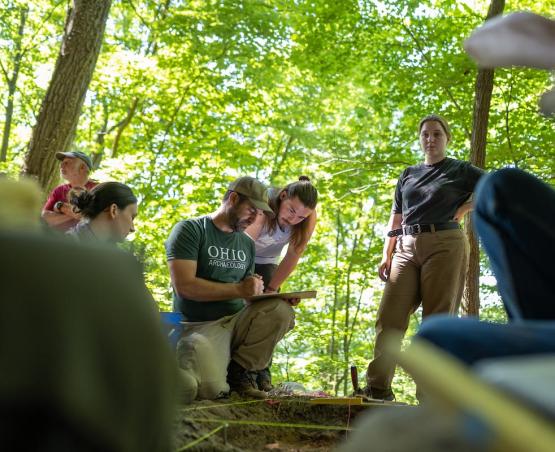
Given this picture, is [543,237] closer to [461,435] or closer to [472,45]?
[472,45]

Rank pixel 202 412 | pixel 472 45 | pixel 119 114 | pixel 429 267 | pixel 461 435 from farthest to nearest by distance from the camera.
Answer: pixel 119 114
pixel 429 267
pixel 202 412
pixel 472 45
pixel 461 435

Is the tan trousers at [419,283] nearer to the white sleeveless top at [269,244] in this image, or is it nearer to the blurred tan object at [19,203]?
the white sleeveless top at [269,244]

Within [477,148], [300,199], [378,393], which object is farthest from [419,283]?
[477,148]

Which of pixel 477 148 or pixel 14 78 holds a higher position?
pixel 14 78

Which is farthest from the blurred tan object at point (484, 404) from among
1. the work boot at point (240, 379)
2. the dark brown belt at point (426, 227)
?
the dark brown belt at point (426, 227)

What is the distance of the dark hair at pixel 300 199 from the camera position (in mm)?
3973

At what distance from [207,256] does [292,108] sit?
24.4 feet

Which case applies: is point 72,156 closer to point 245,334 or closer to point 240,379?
point 245,334

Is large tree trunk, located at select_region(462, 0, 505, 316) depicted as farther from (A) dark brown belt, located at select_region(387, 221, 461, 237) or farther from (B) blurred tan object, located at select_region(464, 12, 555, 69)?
(B) blurred tan object, located at select_region(464, 12, 555, 69)

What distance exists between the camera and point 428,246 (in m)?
3.84

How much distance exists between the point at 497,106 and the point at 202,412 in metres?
5.97

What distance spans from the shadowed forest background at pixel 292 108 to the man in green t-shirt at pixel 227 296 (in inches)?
60.1

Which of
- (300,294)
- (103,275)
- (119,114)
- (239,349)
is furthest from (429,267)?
(119,114)

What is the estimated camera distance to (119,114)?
10.4m
